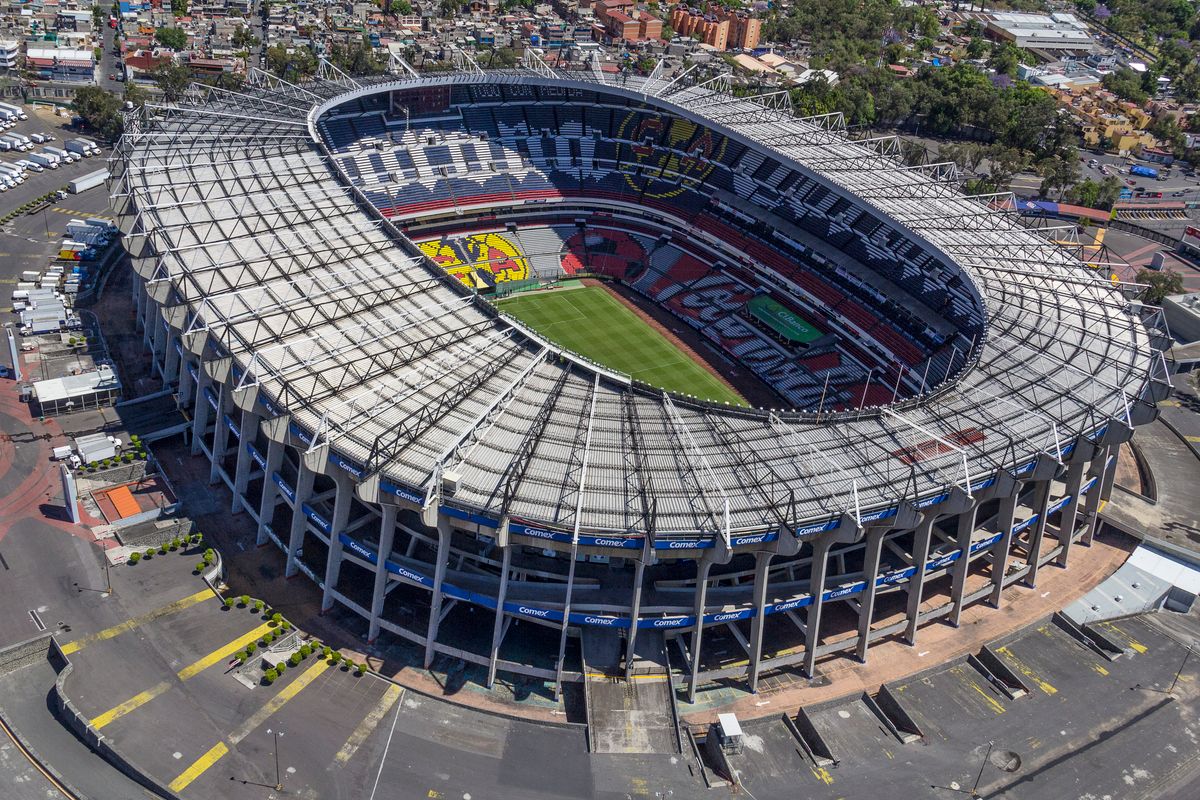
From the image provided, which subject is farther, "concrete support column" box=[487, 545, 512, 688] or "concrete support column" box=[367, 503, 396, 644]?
"concrete support column" box=[367, 503, 396, 644]

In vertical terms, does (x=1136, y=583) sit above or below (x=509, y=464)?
below

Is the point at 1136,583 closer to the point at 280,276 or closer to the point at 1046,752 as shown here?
the point at 1046,752

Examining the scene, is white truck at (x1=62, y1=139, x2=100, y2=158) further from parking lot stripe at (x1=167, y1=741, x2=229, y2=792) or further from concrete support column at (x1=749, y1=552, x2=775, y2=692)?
concrete support column at (x1=749, y1=552, x2=775, y2=692)

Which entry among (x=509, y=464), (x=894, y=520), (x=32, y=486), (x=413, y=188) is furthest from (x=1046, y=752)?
(x=413, y=188)

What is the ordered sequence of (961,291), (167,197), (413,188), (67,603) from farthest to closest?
(413,188) < (961,291) < (167,197) < (67,603)

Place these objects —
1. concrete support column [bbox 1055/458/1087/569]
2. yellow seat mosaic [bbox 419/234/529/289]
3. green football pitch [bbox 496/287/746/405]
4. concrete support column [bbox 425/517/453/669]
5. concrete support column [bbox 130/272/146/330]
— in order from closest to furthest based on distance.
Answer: concrete support column [bbox 425/517/453/669]
concrete support column [bbox 1055/458/1087/569]
concrete support column [bbox 130/272/146/330]
green football pitch [bbox 496/287/746/405]
yellow seat mosaic [bbox 419/234/529/289]

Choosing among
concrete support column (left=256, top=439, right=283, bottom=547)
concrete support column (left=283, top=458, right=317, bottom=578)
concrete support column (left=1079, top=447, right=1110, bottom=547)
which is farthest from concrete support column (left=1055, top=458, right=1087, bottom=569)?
concrete support column (left=256, top=439, right=283, bottom=547)
